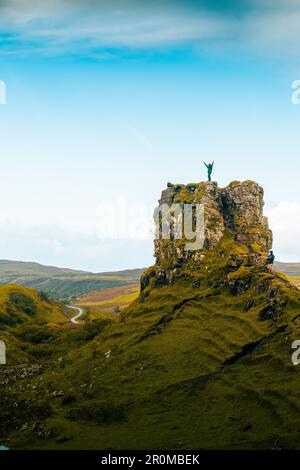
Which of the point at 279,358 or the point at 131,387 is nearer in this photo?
the point at 279,358

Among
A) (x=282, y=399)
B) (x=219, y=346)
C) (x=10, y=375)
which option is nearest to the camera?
(x=282, y=399)

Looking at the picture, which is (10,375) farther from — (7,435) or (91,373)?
(7,435)

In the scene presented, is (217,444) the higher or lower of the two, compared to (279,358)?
lower

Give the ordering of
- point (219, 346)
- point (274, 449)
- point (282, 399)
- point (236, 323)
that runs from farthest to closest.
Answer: point (236, 323), point (219, 346), point (282, 399), point (274, 449)

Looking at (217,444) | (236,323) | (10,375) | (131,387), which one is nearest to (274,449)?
(217,444)

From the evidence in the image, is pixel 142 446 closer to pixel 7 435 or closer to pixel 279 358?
pixel 7 435

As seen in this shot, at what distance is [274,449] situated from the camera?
311ft

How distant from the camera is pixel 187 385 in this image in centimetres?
14275

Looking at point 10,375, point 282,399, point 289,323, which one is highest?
point 289,323

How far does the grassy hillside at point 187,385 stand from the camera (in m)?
111

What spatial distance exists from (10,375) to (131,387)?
6200cm

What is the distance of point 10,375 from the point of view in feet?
622

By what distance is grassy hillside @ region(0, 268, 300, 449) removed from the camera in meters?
111
